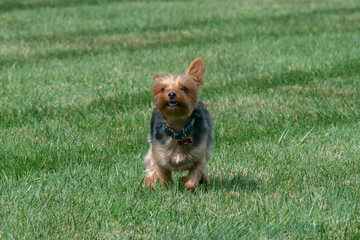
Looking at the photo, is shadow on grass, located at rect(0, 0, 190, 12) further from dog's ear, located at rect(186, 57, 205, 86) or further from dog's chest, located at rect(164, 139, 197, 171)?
dog's chest, located at rect(164, 139, 197, 171)

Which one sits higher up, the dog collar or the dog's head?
the dog's head

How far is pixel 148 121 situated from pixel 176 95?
2.51 meters

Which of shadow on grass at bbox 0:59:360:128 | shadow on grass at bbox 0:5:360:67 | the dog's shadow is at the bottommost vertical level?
Answer: shadow on grass at bbox 0:5:360:67

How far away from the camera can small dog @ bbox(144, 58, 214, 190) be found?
493 cm

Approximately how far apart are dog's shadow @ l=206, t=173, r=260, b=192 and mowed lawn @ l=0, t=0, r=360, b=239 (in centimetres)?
2

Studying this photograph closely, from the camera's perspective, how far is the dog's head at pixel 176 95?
4859 mm

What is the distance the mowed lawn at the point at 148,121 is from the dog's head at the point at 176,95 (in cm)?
70

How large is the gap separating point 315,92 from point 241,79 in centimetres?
129

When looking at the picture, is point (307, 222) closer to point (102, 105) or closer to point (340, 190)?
point (340, 190)

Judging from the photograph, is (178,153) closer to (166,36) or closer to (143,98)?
(143,98)

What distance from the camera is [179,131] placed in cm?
519

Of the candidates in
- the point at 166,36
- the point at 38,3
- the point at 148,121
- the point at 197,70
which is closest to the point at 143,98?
the point at 148,121

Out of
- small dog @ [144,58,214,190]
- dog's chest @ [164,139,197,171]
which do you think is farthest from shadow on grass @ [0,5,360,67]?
dog's chest @ [164,139,197,171]

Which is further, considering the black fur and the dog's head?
the black fur
